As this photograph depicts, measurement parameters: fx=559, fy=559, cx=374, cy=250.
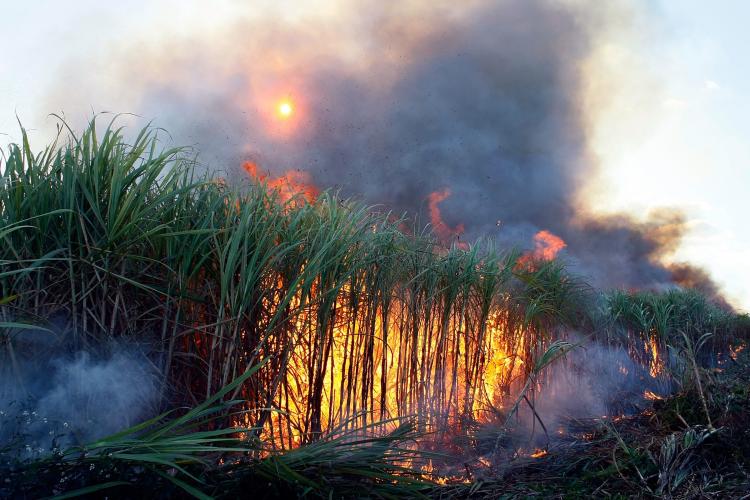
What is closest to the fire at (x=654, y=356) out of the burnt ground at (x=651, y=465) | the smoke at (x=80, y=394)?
the burnt ground at (x=651, y=465)

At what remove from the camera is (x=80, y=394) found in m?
2.31

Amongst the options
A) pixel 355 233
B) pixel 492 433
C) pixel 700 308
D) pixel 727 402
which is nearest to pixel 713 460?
pixel 727 402

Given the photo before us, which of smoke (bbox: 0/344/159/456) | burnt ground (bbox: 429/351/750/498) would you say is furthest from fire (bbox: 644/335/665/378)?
smoke (bbox: 0/344/159/456)

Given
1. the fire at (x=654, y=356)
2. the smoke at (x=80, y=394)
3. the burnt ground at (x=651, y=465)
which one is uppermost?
the fire at (x=654, y=356)

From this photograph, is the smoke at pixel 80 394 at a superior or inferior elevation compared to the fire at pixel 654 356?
inferior

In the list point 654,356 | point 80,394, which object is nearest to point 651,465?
point 80,394

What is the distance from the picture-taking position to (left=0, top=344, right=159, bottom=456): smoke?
2133mm

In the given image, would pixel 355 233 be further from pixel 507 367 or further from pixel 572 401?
pixel 572 401

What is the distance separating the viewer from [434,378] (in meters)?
4.04

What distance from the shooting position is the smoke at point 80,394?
2.13 metres

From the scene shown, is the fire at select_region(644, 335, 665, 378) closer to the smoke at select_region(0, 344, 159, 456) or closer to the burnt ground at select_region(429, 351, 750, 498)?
the burnt ground at select_region(429, 351, 750, 498)

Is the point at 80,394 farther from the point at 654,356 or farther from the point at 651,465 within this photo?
the point at 654,356

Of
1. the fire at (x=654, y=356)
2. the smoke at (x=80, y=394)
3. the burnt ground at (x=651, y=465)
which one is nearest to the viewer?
the smoke at (x=80, y=394)

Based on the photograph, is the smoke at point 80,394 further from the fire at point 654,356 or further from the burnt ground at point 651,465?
the fire at point 654,356
